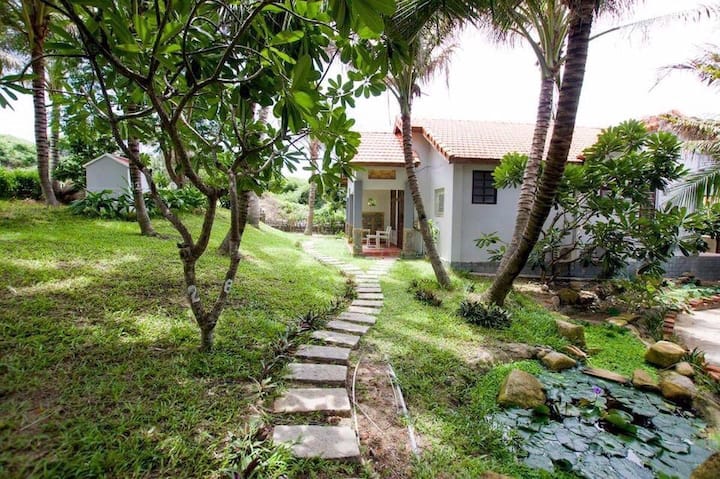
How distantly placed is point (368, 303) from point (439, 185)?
19.9 ft

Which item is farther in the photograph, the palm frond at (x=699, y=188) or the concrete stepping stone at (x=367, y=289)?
the palm frond at (x=699, y=188)

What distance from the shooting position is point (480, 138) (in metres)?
11.5

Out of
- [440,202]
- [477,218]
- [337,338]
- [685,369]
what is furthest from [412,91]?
[685,369]

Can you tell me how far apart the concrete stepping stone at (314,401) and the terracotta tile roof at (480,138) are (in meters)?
7.81

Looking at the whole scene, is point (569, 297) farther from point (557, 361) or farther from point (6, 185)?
point (6, 185)

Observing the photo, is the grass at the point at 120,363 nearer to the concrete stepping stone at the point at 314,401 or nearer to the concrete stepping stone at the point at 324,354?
the concrete stepping stone at the point at 314,401

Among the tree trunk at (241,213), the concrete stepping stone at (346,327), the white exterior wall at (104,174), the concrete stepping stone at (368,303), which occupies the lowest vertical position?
the concrete stepping stone at (346,327)

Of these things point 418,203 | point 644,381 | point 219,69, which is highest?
point 219,69

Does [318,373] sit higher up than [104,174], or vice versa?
[104,174]

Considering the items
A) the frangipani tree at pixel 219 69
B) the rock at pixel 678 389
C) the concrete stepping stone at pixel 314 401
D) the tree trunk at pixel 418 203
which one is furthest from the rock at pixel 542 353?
the frangipani tree at pixel 219 69

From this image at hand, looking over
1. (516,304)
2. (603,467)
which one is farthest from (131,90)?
(516,304)

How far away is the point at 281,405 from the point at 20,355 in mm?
2400

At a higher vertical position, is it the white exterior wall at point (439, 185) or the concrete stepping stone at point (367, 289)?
the white exterior wall at point (439, 185)

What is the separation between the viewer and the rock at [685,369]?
4.57 meters
